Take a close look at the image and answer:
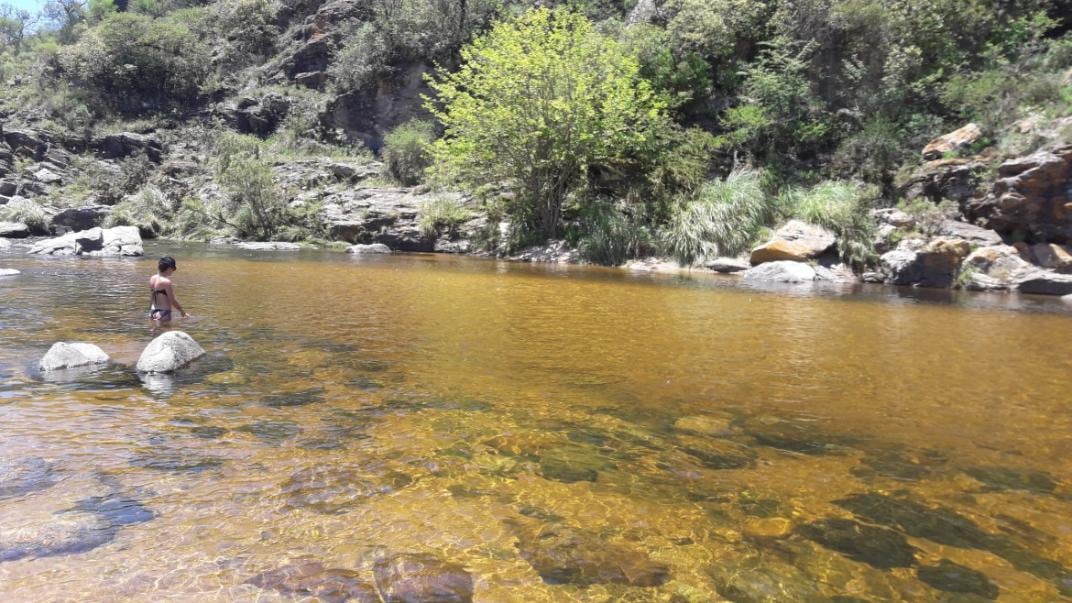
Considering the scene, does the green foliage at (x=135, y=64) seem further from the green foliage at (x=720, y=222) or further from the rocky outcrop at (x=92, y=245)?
the green foliage at (x=720, y=222)

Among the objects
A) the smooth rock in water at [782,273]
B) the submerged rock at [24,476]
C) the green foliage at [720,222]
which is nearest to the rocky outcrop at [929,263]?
the smooth rock in water at [782,273]

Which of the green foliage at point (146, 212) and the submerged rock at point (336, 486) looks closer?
the submerged rock at point (336, 486)

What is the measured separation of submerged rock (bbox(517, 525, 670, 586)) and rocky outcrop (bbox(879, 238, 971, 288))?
1890cm

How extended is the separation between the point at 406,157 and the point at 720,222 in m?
19.4

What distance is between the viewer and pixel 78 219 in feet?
104

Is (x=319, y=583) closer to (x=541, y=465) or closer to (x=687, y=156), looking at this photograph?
(x=541, y=465)

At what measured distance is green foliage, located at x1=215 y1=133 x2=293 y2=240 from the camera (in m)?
30.9

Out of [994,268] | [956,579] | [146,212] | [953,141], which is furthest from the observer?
[146,212]

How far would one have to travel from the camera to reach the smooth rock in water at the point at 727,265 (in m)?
21.1

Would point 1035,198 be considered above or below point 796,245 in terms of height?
above

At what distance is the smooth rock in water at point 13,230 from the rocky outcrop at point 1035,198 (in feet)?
128

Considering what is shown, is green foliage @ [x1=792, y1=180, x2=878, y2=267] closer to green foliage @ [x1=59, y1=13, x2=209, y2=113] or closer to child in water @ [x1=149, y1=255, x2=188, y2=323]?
child in water @ [x1=149, y1=255, x2=188, y2=323]

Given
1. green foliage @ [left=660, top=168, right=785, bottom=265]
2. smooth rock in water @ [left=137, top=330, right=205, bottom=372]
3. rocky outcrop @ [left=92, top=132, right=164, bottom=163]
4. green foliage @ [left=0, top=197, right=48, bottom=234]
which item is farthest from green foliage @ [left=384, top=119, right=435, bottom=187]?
smooth rock in water @ [left=137, top=330, right=205, bottom=372]

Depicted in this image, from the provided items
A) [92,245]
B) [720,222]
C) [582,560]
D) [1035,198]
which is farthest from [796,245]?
[92,245]
